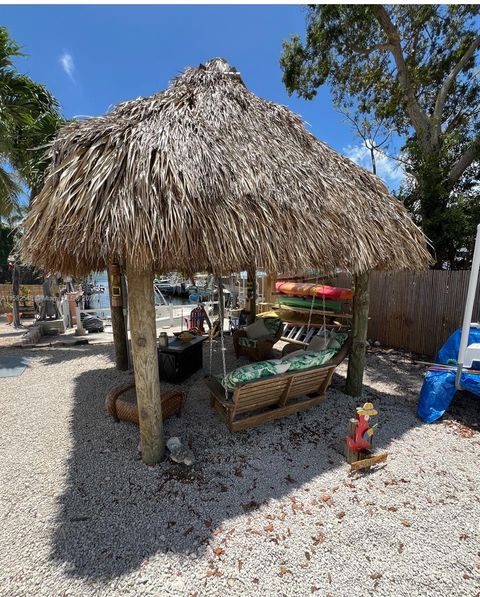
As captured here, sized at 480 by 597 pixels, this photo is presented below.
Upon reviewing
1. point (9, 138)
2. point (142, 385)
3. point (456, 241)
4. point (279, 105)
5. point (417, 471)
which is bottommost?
point (417, 471)

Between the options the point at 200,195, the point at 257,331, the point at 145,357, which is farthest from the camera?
the point at 257,331

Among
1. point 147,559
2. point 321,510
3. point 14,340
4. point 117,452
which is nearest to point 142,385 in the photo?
point 117,452

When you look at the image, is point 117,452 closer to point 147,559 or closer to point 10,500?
point 10,500

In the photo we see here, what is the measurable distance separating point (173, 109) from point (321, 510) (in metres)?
4.90

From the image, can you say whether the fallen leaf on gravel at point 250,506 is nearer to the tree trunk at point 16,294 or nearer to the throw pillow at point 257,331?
the throw pillow at point 257,331

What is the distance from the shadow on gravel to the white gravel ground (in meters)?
0.01

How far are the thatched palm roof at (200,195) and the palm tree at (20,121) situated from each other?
15.5ft

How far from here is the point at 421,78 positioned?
1095cm

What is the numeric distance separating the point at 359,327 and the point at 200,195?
3.58m

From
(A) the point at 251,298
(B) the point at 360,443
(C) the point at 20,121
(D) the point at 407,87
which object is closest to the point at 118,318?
(A) the point at 251,298

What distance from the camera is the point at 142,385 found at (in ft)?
Answer: 10.6

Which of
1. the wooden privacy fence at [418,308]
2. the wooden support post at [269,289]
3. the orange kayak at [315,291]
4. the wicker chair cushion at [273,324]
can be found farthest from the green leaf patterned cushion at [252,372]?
the wooden support post at [269,289]

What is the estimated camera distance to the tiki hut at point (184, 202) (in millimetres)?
2707

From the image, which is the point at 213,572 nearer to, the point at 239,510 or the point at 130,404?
the point at 239,510
